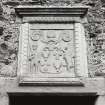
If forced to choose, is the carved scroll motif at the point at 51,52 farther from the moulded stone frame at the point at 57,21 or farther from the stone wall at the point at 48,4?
the stone wall at the point at 48,4

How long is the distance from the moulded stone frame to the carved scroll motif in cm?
8

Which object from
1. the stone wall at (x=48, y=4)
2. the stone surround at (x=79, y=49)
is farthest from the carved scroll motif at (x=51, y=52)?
the stone wall at (x=48, y=4)

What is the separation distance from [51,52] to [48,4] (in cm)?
78

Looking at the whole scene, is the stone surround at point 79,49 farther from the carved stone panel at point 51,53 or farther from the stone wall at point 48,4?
the carved stone panel at point 51,53

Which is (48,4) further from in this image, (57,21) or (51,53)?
(51,53)

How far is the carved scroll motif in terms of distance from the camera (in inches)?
152

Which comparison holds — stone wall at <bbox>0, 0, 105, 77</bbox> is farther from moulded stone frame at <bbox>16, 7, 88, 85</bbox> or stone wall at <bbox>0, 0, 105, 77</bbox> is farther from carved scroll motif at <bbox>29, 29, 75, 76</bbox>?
carved scroll motif at <bbox>29, 29, 75, 76</bbox>

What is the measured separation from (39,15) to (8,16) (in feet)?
1.54

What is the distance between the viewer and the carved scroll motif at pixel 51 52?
12.7 feet

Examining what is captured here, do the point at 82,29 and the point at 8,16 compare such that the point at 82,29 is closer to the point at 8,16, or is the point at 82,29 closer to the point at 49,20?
the point at 49,20

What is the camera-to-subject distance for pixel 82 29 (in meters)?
4.10

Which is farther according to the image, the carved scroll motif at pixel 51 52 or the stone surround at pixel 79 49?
the carved scroll motif at pixel 51 52

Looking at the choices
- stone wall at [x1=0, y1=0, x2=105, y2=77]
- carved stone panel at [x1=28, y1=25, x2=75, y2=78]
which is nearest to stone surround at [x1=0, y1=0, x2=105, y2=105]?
stone wall at [x1=0, y1=0, x2=105, y2=77]

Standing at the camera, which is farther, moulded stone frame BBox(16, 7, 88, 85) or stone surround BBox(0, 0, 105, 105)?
moulded stone frame BBox(16, 7, 88, 85)
